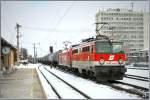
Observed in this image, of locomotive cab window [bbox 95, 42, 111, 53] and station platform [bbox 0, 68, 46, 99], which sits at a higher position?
locomotive cab window [bbox 95, 42, 111, 53]

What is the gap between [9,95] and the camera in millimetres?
15680

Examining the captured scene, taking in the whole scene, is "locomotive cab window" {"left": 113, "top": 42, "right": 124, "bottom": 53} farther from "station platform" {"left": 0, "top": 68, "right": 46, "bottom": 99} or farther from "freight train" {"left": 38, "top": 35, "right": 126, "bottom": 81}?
"station platform" {"left": 0, "top": 68, "right": 46, "bottom": 99}

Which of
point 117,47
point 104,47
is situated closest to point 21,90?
point 104,47

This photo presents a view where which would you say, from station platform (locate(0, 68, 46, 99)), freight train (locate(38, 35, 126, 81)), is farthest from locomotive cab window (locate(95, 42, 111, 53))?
station platform (locate(0, 68, 46, 99))

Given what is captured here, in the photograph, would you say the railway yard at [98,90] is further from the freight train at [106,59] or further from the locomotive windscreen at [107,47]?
the locomotive windscreen at [107,47]

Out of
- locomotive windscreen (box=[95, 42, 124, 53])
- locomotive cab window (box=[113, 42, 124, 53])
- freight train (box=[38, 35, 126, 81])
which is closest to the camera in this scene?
freight train (box=[38, 35, 126, 81])

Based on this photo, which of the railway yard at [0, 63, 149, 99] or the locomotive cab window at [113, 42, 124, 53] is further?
the locomotive cab window at [113, 42, 124, 53]

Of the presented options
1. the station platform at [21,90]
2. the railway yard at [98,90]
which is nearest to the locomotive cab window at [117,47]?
the railway yard at [98,90]

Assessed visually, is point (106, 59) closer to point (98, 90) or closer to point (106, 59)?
point (106, 59)

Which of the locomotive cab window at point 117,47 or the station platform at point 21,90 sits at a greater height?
the locomotive cab window at point 117,47

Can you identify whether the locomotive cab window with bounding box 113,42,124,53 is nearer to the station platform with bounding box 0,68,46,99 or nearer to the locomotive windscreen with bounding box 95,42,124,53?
the locomotive windscreen with bounding box 95,42,124,53

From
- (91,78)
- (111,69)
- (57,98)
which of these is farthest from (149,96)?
(91,78)

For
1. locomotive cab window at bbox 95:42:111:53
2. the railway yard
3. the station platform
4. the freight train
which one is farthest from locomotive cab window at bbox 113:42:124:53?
the station platform

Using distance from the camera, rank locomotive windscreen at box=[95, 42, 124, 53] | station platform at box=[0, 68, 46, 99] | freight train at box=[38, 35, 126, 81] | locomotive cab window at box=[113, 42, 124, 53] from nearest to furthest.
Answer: station platform at box=[0, 68, 46, 99], freight train at box=[38, 35, 126, 81], locomotive windscreen at box=[95, 42, 124, 53], locomotive cab window at box=[113, 42, 124, 53]
